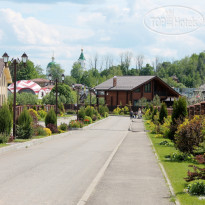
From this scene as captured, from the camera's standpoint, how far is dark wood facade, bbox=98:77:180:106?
83.8 m

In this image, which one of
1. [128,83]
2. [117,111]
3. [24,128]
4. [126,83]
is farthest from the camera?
[126,83]

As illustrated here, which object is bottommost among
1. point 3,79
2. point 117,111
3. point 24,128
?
point 117,111

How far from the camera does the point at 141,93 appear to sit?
8406cm

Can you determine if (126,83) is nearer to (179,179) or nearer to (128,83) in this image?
(128,83)

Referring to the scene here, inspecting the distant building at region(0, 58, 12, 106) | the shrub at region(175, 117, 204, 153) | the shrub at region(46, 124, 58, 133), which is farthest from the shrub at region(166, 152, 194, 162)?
the distant building at region(0, 58, 12, 106)

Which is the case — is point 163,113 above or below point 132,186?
above

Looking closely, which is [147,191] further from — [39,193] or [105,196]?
[39,193]

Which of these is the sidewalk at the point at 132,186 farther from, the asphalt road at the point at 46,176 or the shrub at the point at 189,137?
the shrub at the point at 189,137

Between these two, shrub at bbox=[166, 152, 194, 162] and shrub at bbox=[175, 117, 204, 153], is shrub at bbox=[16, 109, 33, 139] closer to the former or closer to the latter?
shrub at bbox=[175, 117, 204, 153]

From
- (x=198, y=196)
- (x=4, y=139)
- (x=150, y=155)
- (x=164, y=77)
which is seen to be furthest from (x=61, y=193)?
(x=164, y=77)

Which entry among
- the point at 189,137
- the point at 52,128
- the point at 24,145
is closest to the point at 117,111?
the point at 52,128

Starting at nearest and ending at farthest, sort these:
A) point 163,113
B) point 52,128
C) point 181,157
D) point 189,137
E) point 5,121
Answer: point 181,157, point 189,137, point 5,121, point 52,128, point 163,113

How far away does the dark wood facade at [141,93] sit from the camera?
83.8 meters

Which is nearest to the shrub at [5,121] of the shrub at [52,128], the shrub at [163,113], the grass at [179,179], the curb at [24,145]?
the curb at [24,145]
